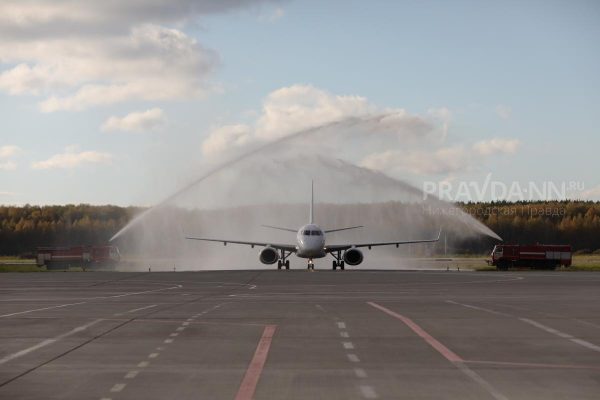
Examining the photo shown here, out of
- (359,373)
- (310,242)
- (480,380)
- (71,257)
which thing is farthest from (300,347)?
(71,257)

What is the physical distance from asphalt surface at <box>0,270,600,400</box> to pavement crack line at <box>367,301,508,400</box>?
31 millimetres

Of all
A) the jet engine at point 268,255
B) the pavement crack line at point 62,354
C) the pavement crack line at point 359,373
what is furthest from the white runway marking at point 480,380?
the jet engine at point 268,255

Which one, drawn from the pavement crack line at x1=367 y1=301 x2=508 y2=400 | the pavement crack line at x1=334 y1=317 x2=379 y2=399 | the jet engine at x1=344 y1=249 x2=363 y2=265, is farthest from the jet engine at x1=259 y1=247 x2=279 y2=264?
the pavement crack line at x1=334 y1=317 x2=379 y2=399

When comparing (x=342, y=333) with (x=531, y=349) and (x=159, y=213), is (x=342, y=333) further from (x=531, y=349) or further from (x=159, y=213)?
(x=159, y=213)

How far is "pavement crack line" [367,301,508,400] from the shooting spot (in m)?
16.4

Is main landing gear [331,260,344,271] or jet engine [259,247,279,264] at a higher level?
jet engine [259,247,279,264]

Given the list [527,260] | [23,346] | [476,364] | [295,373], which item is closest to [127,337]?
[23,346]

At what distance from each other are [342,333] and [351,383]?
962cm

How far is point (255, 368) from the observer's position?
19359 millimetres

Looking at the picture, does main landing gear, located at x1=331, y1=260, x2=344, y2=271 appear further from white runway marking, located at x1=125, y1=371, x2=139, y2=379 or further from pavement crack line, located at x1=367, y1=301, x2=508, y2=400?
white runway marking, located at x1=125, y1=371, x2=139, y2=379

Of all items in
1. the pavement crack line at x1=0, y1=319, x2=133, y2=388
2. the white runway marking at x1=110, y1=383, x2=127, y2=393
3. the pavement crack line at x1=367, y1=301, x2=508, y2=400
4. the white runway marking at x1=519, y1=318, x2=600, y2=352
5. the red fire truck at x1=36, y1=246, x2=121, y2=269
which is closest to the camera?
the pavement crack line at x1=367, y1=301, x2=508, y2=400

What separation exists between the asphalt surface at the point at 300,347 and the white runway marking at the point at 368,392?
3 centimetres

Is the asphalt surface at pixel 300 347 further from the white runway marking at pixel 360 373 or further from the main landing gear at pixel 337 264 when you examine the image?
the main landing gear at pixel 337 264

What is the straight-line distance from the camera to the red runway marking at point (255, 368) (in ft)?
53.0
